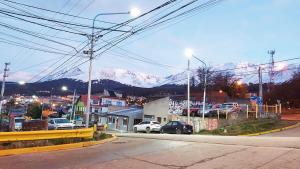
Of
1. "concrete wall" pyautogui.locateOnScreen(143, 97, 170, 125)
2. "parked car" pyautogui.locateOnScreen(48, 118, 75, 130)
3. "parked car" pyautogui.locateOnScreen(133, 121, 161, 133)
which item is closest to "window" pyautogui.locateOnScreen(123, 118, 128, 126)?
"concrete wall" pyautogui.locateOnScreen(143, 97, 170, 125)

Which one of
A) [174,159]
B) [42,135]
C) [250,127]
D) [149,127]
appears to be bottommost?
[174,159]

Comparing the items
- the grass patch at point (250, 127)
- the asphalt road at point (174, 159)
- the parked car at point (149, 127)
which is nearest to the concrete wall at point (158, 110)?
the parked car at point (149, 127)

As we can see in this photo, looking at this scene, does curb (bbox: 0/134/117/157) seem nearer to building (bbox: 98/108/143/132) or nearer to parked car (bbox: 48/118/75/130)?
parked car (bbox: 48/118/75/130)

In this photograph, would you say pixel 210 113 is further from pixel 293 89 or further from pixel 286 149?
pixel 293 89

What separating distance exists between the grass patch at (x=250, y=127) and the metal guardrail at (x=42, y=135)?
54.3ft

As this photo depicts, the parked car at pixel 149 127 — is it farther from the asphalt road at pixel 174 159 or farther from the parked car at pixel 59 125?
the asphalt road at pixel 174 159

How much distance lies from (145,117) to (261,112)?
26.9 metres

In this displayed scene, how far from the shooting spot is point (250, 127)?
116 ft

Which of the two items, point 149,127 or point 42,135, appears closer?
point 42,135

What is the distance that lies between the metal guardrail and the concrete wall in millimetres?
36254

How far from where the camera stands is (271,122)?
3809cm

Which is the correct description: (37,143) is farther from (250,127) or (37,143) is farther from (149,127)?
(149,127)

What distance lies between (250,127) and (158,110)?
1038 inches

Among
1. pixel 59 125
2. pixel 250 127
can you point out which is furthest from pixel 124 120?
pixel 250 127
